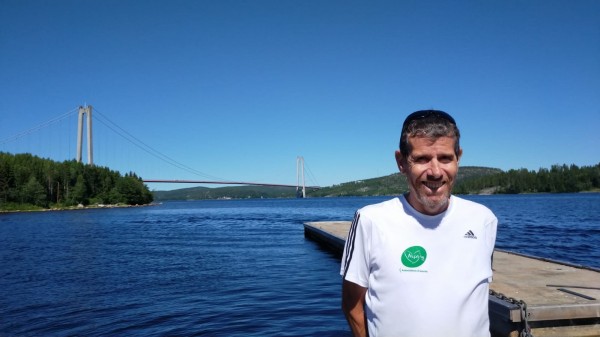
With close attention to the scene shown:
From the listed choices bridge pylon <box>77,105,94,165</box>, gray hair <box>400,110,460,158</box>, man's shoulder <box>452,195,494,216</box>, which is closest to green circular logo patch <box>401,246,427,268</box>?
man's shoulder <box>452,195,494,216</box>

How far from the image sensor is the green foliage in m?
148

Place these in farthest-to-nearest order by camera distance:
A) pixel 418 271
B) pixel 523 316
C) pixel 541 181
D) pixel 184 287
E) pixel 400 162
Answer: pixel 541 181 < pixel 184 287 < pixel 523 316 < pixel 400 162 < pixel 418 271

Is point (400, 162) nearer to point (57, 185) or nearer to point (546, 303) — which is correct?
point (546, 303)

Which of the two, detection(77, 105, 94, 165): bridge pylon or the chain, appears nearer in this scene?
the chain

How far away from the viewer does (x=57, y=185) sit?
90125mm

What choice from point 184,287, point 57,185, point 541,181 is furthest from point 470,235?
point 541,181

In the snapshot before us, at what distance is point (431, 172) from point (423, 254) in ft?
1.34

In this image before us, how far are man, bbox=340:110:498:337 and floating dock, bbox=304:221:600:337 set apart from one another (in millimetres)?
3531

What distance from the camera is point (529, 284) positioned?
7.06 metres

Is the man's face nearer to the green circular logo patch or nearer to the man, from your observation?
the man

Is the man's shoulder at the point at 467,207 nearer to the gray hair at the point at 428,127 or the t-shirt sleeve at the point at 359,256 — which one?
the gray hair at the point at 428,127

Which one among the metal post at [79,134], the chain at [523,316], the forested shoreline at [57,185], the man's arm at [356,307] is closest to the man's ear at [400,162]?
the man's arm at [356,307]

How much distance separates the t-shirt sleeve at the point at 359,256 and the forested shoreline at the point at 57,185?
93719 millimetres

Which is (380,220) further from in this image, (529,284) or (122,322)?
(122,322)
